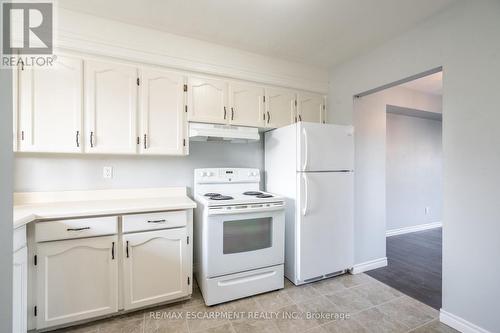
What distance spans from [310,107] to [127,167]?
221 cm

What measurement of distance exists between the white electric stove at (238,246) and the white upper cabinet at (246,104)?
2.87 ft

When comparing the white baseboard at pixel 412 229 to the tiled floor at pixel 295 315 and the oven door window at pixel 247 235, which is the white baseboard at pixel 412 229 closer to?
the tiled floor at pixel 295 315

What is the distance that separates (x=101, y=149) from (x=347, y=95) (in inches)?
105

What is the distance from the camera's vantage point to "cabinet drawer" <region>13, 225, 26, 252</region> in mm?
1344

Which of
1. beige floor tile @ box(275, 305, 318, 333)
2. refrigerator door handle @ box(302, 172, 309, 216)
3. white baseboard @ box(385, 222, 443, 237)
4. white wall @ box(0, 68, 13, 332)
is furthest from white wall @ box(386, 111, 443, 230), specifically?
white wall @ box(0, 68, 13, 332)

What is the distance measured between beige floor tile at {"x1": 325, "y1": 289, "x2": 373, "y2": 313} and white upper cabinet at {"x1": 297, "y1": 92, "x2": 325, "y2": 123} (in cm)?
192

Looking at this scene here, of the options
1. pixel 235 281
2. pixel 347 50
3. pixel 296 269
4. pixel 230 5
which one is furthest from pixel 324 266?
pixel 230 5

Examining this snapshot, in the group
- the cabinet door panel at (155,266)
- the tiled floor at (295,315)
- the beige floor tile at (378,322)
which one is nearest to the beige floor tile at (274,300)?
the tiled floor at (295,315)

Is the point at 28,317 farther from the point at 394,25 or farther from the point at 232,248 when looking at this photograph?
the point at 394,25

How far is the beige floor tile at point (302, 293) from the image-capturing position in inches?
81.9

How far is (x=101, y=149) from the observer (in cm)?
195

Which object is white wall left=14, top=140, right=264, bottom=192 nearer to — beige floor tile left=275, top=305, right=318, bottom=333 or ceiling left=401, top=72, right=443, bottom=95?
beige floor tile left=275, top=305, right=318, bottom=333

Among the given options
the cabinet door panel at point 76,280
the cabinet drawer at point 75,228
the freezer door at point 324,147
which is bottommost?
the cabinet door panel at point 76,280

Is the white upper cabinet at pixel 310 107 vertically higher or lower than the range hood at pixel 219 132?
higher
